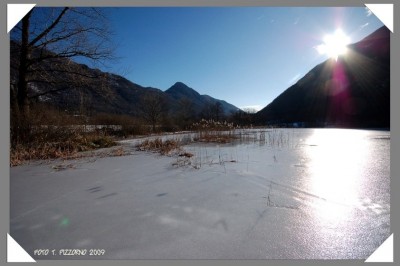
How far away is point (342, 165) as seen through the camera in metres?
A: 3.59

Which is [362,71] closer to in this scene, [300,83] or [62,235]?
[300,83]

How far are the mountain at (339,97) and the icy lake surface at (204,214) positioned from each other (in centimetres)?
2998

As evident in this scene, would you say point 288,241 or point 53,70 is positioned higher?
point 53,70

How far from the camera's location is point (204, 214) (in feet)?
5.83

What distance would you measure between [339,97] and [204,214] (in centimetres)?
5996

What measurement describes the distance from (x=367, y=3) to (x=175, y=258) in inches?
128

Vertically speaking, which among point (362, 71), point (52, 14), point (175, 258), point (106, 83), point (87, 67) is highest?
point (362, 71)

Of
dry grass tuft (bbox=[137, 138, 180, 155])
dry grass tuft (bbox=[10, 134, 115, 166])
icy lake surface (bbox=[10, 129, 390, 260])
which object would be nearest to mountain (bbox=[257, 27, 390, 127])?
dry grass tuft (bbox=[137, 138, 180, 155])

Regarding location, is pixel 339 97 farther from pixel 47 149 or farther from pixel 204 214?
pixel 204 214

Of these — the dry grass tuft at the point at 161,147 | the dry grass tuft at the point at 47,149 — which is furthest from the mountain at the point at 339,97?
the dry grass tuft at the point at 47,149

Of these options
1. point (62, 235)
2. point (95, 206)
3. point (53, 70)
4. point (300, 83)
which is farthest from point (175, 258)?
point (300, 83)

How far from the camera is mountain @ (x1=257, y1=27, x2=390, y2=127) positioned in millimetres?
33594

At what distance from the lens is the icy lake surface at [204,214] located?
1.36 metres

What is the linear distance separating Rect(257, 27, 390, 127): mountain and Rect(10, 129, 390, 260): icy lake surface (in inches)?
1180
